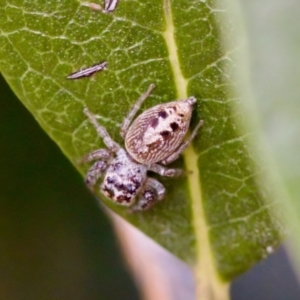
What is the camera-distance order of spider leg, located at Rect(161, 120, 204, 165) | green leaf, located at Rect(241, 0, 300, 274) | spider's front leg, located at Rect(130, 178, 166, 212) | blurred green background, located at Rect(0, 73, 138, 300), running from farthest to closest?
blurred green background, located at Rect(0, 73, 138, 300)
spider's front leg, located at Rect(130, 178, 166, 212)
spider leg, located at Rect(161, 120, 204, 165)
green leaf, located at Rect(241, 0, 300, 274)

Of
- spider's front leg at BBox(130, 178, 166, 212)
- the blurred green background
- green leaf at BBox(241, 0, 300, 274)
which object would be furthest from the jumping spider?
green leaf at BBox(241, 0, 300, 274)

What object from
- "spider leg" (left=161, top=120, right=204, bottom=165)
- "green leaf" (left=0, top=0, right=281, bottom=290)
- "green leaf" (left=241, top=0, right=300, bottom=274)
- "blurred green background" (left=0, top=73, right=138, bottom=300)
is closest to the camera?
"green leaf" (left=241, top=0, right=300, bottom=274)

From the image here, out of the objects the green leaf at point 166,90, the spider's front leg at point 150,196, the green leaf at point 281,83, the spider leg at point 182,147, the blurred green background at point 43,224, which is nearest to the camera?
the green leaf at point 281,83

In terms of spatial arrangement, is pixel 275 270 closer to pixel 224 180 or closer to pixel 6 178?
pixel 224 180

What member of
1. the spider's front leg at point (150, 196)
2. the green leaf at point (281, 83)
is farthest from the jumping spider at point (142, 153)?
the green leaf at point (281, 83)

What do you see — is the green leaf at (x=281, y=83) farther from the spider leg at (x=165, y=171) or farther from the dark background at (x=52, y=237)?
the dark background at (x=52, y=237)

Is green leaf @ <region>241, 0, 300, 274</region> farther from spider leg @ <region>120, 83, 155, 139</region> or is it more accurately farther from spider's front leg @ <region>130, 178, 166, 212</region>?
spider's front leg @ <region>130, 178, 166, 212</region>
